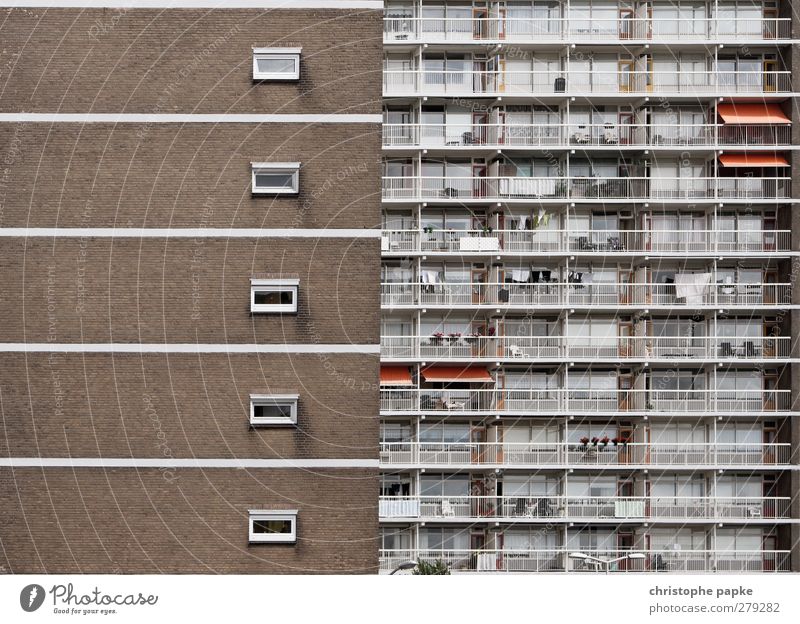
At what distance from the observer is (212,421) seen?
1725 centimetres

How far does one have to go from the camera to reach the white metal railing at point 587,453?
954 inches

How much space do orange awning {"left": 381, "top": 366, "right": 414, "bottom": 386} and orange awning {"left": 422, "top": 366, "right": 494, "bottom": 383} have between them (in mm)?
356

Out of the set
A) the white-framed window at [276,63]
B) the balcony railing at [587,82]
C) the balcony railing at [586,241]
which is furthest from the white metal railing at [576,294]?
the white-framed window at [276,63]

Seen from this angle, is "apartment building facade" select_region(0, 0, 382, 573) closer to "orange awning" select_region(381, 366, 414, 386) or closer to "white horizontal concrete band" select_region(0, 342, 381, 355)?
"white horizontal concrete band" select_region(0, 342, 381, 355)

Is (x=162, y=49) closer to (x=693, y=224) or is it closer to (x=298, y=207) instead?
(x=298, y=207)

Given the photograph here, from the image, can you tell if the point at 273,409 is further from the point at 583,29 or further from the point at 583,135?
the point at 583,29

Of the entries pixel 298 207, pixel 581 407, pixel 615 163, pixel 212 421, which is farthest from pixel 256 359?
pixel 615 163

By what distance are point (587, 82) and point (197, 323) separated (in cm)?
1120

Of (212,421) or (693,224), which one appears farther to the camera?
(693,224)

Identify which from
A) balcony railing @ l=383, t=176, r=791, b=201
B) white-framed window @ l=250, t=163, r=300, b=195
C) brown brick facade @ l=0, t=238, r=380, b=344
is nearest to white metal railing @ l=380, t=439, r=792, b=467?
balcony railing @ l=383, t=176, r=791, b=201

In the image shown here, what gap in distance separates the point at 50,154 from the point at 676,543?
48.5ft

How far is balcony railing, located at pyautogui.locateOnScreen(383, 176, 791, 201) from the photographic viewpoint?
80.3 ft
